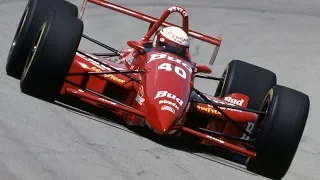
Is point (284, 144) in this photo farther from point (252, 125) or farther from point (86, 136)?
point (86, 136)

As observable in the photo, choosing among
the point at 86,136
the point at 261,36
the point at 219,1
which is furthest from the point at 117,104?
the point at 219,1

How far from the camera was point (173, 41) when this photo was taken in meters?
9.44

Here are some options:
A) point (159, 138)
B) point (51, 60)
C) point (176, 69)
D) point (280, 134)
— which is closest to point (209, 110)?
point (176, 69)

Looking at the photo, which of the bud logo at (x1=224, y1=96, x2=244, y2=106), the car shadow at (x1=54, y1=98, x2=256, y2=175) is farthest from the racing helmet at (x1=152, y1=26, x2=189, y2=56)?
the car shadow at (x1=54, y1=98, x2=256, y2=175)

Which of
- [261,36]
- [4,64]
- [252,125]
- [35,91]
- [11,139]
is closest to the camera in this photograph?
[11,139]

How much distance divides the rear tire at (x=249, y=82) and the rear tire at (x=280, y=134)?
5.36 feet

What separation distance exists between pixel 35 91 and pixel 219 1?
823 cm

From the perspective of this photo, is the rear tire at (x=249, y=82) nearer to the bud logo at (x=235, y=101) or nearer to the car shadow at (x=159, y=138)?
the bud logo at (x=235, y=101)

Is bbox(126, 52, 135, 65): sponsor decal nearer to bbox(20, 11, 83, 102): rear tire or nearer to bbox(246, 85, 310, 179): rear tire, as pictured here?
bbox(20, 11, 83, 102): rear tire

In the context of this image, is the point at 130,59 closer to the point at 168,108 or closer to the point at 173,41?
the point at 173,41

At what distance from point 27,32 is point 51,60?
110 cm

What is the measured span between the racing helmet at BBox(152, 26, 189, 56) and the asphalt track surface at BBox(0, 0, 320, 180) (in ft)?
3.92

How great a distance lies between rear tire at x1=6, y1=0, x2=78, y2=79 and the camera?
30.4 feet

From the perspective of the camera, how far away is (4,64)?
33.8ft
